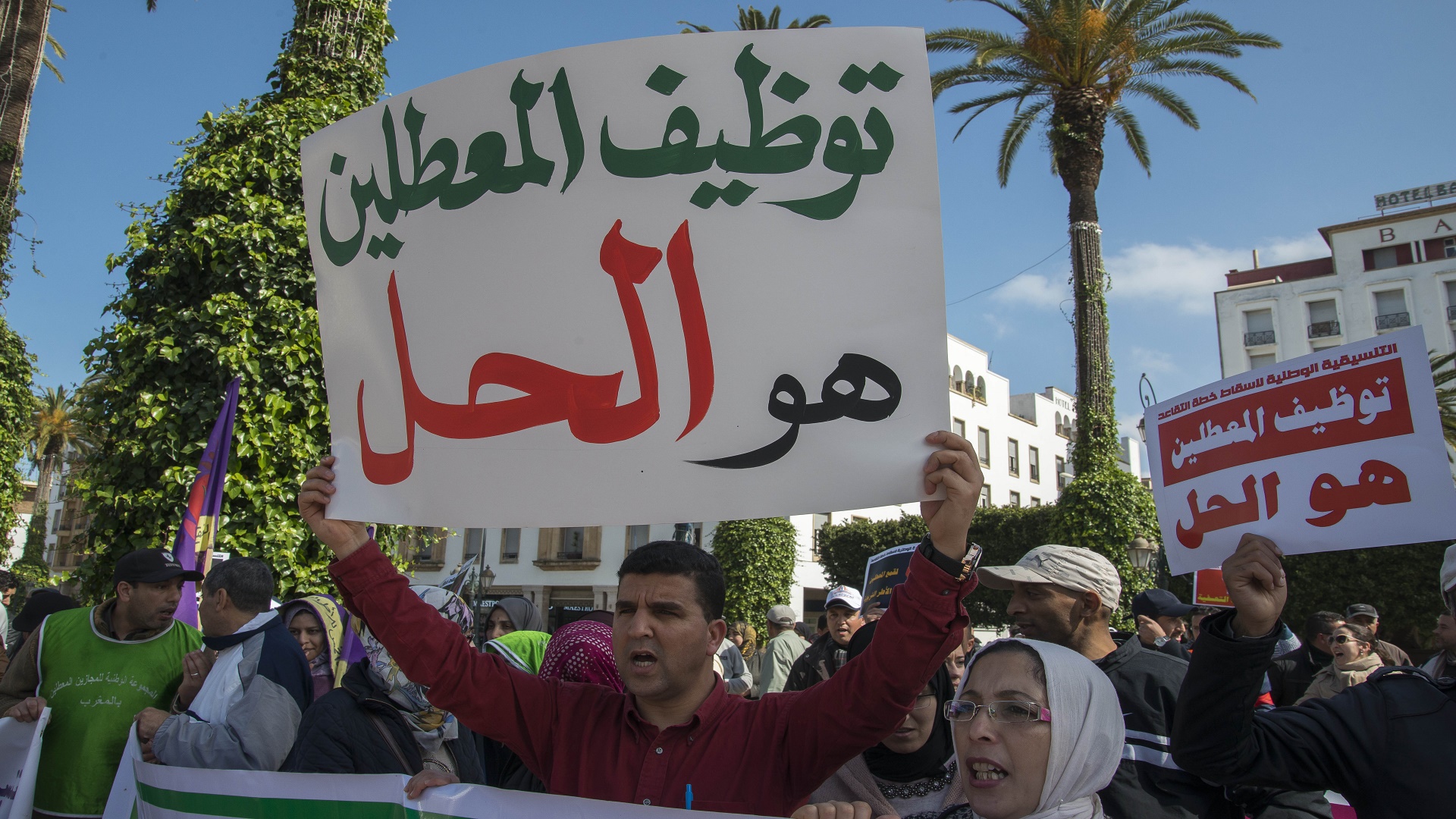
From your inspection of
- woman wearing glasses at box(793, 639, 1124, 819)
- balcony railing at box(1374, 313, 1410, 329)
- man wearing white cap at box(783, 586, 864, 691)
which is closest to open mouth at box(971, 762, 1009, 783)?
woman wearing glasses at box(793, 639, 1124, 819)

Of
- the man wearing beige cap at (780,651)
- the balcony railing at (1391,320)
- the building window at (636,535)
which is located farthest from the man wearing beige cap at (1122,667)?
the balcony railing at (1391,320)

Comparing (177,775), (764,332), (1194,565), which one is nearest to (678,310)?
(764,332)

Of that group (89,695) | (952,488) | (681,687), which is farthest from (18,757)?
(952,488)

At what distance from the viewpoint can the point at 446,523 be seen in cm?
222

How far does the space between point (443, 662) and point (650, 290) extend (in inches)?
38.5

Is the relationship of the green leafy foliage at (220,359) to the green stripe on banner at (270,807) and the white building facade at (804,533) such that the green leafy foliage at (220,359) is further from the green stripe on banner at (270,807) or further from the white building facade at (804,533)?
the white building facade at (804,533)

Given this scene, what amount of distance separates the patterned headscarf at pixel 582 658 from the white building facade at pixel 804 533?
25528mm

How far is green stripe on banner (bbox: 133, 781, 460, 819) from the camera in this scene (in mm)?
2182

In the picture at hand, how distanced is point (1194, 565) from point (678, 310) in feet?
4.92

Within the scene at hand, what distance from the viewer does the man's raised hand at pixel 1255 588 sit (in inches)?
78.4

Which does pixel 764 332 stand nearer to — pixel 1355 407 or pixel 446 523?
pixel 446 523

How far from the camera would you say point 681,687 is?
83.7 inches

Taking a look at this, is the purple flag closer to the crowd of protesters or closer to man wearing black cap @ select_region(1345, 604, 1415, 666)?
the crowd of protesters

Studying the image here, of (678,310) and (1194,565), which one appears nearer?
(678,310)
